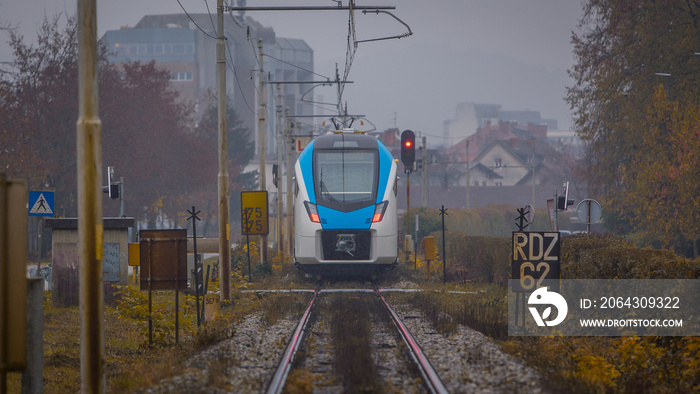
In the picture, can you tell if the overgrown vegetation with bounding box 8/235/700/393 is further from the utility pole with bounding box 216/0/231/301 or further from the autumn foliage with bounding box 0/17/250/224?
the autumn foliage with bounding box 0/17/250/224

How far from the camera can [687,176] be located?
27969mm

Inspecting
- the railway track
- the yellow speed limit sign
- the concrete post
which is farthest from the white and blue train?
the concrete post

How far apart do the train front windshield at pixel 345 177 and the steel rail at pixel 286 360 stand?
19.5 ft

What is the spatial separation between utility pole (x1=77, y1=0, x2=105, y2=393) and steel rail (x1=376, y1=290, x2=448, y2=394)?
3.67 m

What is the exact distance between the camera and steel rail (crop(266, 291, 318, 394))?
9078mm

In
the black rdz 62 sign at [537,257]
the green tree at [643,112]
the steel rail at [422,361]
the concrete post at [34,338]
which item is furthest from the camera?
the green tree at [643,112]

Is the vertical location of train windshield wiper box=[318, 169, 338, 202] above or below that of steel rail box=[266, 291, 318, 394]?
above

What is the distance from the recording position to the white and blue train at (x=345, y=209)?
66.3ft

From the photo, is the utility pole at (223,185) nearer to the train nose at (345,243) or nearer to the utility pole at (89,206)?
Result: the train nose at (345,243)

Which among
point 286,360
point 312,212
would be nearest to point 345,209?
point 312,212

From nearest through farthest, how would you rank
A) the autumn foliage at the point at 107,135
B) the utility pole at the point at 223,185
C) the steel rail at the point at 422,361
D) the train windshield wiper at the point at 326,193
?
the steel rail at the point at 422,361 → the utility pole at the point at 223,185 → the train windshield wiper at the point at 326,193 → the autumn foliage at the point at 107,135

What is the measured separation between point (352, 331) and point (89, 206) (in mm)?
5895

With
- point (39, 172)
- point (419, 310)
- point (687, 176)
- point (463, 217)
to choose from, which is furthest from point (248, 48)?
point (419, 310)

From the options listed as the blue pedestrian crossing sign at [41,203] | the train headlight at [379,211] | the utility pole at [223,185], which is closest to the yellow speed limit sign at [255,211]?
the train headlight at [379,211]
